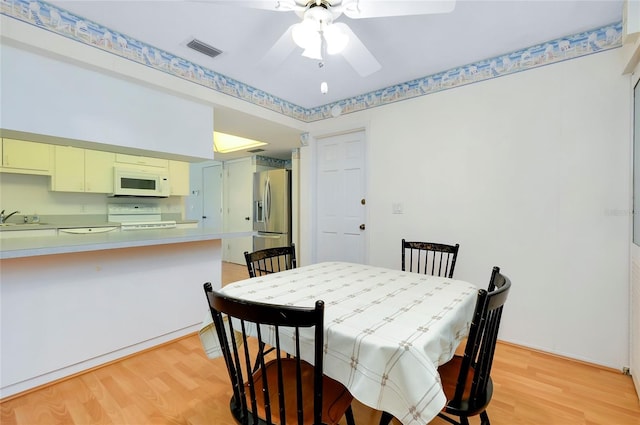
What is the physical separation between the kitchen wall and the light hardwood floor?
2.21 metres

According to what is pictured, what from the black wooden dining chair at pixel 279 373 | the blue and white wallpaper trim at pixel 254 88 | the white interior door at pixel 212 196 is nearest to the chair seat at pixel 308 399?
the black wooden dining chair at pixel 279 373

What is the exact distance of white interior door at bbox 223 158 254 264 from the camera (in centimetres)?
556

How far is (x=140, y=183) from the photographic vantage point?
3582mm

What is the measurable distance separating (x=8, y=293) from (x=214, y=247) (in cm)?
139

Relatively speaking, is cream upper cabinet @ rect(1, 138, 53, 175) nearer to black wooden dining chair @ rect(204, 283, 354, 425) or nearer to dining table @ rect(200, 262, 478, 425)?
dining table @ rect(200, 262, 478, 425)

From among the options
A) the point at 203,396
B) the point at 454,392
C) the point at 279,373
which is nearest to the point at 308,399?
the point at 279,373

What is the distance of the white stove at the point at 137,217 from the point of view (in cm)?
361

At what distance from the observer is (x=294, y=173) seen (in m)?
4.79

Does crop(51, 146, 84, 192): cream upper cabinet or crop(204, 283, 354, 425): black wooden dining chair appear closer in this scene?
crop(204, 283, 354, 425): black wooden dining chair

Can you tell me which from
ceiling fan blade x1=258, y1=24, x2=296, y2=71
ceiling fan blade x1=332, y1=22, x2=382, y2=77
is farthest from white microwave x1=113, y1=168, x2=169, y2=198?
ceiling fan blade x1=332, y1=22, x2=382, y2=77

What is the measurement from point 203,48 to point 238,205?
3.63 metres

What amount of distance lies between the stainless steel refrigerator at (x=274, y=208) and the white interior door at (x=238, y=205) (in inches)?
16.8

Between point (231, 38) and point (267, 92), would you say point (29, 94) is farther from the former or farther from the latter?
point (267, 92)

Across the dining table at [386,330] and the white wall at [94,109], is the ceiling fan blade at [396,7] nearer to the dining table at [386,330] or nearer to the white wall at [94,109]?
the dining table at [386,330]
